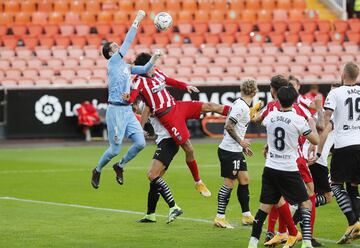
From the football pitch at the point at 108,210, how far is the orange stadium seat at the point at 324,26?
13209 millimetres

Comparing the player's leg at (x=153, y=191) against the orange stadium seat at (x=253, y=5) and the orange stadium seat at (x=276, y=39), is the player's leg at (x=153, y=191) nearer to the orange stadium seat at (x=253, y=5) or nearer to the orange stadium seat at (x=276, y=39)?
the orange stadium seat at (x=276, y=39)

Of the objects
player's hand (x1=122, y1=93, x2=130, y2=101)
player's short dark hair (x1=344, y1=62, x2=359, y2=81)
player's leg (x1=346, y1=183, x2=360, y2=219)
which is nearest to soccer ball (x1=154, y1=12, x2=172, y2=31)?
player's hand (x1=122, y1=93, x2=130, y2=101)

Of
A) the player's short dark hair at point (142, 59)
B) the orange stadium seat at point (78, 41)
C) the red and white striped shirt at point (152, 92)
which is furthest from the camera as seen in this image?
the orange stadium seat at point (78, 41)

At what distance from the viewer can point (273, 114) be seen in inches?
415

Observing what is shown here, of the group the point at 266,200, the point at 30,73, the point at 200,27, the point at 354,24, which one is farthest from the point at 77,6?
the point at 266,200

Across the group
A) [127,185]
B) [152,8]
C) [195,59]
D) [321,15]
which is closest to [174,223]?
[127,185]

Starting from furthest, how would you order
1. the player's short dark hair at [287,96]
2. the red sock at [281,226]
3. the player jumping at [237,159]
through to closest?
the player jumping at [237,159], the red sock at [281,226], the player's short dark hair at [287,96]

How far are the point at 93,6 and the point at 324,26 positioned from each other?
840cm

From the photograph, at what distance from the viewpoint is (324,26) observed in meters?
35.5

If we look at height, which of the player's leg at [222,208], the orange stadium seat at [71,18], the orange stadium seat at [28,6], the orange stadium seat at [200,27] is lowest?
the player's leg at [222,208]

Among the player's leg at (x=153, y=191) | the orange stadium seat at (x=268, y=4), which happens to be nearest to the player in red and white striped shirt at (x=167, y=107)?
the player's leg at (x=153, y=191)

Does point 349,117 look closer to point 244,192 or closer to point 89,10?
point 244,192

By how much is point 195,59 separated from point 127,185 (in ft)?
49.5

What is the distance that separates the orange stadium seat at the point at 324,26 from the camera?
116 feet
